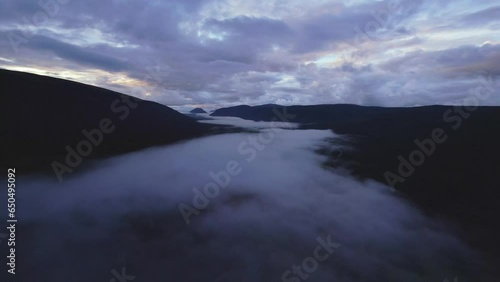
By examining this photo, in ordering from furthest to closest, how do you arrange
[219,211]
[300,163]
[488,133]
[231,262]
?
[488,133] → [300,163] → [219,211] → [231,262]

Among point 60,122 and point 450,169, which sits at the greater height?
point 60,122

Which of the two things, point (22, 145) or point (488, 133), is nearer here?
point (22, 145)

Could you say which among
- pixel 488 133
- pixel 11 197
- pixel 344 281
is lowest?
pixel 344 281

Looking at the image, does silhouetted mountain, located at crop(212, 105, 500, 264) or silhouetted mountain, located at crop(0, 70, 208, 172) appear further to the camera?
silhouetted mountain, located at crop(0, 70, 208, 172)

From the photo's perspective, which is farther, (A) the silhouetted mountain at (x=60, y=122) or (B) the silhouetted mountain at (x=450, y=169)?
(A) the silhouetted mountain at (x=60, y=122)

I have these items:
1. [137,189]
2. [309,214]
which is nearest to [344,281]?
[309,214]

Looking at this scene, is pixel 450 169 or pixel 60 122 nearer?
pixel 450 169

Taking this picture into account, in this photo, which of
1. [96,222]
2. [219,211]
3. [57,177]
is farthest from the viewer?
[57,177]

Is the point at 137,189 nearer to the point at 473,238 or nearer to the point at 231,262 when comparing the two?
the point at 231,262
